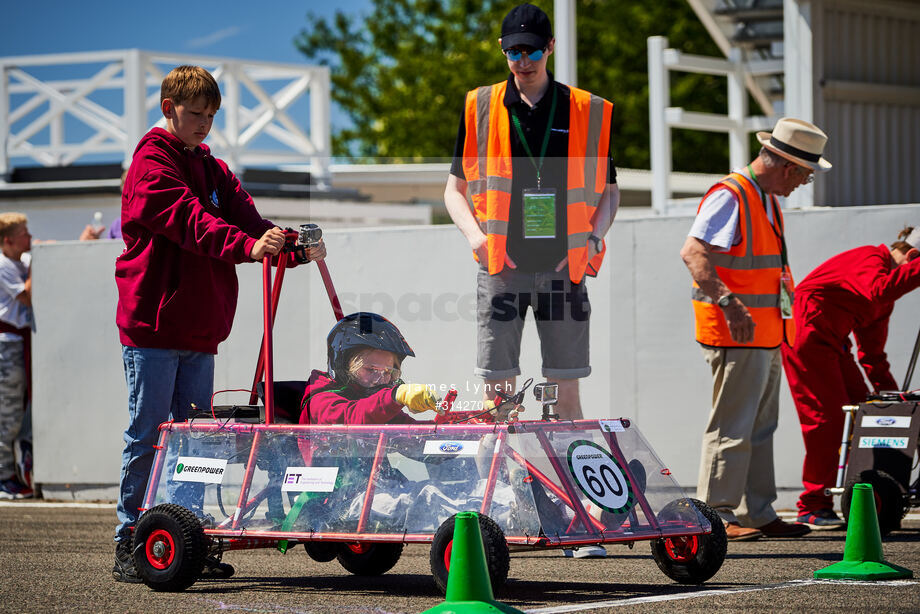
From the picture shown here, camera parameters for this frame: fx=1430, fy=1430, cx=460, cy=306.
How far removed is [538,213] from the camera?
6.75 metres

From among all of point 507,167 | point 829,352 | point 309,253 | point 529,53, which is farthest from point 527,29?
point 829,352

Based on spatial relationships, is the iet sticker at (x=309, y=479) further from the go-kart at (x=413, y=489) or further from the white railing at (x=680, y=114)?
the white railing at (x=680, y=114)

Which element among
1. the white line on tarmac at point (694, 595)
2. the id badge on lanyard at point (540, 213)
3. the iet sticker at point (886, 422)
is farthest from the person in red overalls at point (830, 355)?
the white line on tarmac at point (694, 595)

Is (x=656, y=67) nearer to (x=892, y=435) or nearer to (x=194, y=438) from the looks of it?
(x=892, y=435)

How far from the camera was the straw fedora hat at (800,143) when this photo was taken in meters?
7.30

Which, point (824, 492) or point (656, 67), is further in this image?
point (656, 67)

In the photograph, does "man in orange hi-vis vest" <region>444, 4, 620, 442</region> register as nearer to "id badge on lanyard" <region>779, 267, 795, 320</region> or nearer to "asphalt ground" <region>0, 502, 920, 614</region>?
"asphalt ground" <region>0, 502, 920, 614</region>

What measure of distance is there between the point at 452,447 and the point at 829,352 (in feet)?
10.5

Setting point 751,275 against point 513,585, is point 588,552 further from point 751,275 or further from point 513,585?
point 751,275

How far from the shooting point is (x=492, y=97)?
6.89 metres

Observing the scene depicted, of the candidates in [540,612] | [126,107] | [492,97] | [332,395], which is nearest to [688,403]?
[492,97]

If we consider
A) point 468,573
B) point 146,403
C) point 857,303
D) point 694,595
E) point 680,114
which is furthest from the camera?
point 680,114

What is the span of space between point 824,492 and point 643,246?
75.4 inches

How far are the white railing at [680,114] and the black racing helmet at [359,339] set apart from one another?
6403 mm
